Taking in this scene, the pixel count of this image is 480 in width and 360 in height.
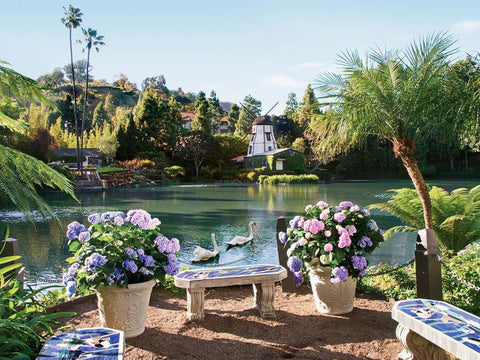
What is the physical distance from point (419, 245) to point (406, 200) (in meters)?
4.61

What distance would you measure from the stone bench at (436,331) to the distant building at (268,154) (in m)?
37.5

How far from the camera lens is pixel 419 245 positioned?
341cm

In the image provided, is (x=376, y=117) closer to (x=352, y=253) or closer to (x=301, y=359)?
(x=352, y=253)

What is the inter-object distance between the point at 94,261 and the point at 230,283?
122cm

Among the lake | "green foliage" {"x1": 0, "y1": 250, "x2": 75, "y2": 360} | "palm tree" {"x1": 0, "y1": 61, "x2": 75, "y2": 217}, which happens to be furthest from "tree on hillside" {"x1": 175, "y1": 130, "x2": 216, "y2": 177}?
"palm tree" {"x1": 0, "y1": 61, "x2": 75, "y2": 217}

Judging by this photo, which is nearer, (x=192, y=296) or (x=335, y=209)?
(x=192, y=296)

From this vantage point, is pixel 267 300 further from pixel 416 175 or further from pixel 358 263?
pixel 416 175

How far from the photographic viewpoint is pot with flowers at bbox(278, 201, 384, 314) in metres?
3.79

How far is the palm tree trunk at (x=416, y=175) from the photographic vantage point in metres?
6.35

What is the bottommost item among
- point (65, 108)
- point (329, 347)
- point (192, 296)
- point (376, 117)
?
point (329, 347)

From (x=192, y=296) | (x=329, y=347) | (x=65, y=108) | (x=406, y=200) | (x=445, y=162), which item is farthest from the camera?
(x=65, y=108)

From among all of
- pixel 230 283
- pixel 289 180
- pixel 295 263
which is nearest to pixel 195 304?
pixel 230 283

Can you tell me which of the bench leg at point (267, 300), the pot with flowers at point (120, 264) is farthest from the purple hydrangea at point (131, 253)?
the bench leg at point (267, 300)

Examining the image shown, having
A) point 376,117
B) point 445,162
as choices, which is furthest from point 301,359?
point 445,162
